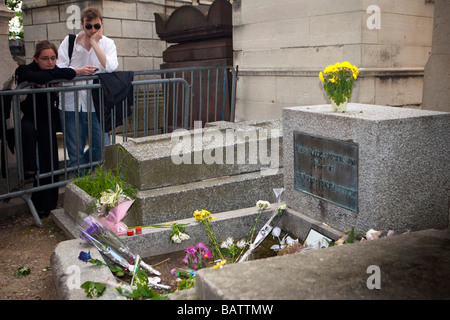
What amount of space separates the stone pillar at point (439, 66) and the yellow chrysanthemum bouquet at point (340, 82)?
77 cm

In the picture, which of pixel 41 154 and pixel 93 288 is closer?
pixel 93 288

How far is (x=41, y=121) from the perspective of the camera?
223 inches

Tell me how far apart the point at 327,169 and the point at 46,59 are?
3477 millimetres

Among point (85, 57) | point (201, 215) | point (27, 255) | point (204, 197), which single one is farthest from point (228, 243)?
point (85, 57)

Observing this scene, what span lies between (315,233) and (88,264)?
6.12 ft

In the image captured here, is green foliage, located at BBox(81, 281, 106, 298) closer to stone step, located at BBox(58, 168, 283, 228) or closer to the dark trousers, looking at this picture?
stone step, located at BBox(58, 168, 283, 228)

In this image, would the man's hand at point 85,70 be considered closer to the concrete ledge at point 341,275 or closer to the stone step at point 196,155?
the stone step at point 196,155

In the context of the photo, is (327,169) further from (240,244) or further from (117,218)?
(117,218)

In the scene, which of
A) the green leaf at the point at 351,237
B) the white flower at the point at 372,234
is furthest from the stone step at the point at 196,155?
the white flower at the point at 372,234

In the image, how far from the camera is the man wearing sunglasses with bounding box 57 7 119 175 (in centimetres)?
606

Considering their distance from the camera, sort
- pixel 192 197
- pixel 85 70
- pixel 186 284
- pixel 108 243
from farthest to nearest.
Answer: pixel 85 70 < pixel 192 197 < pixel 108 243 < pixel 186 284

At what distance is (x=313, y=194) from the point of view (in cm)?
432
